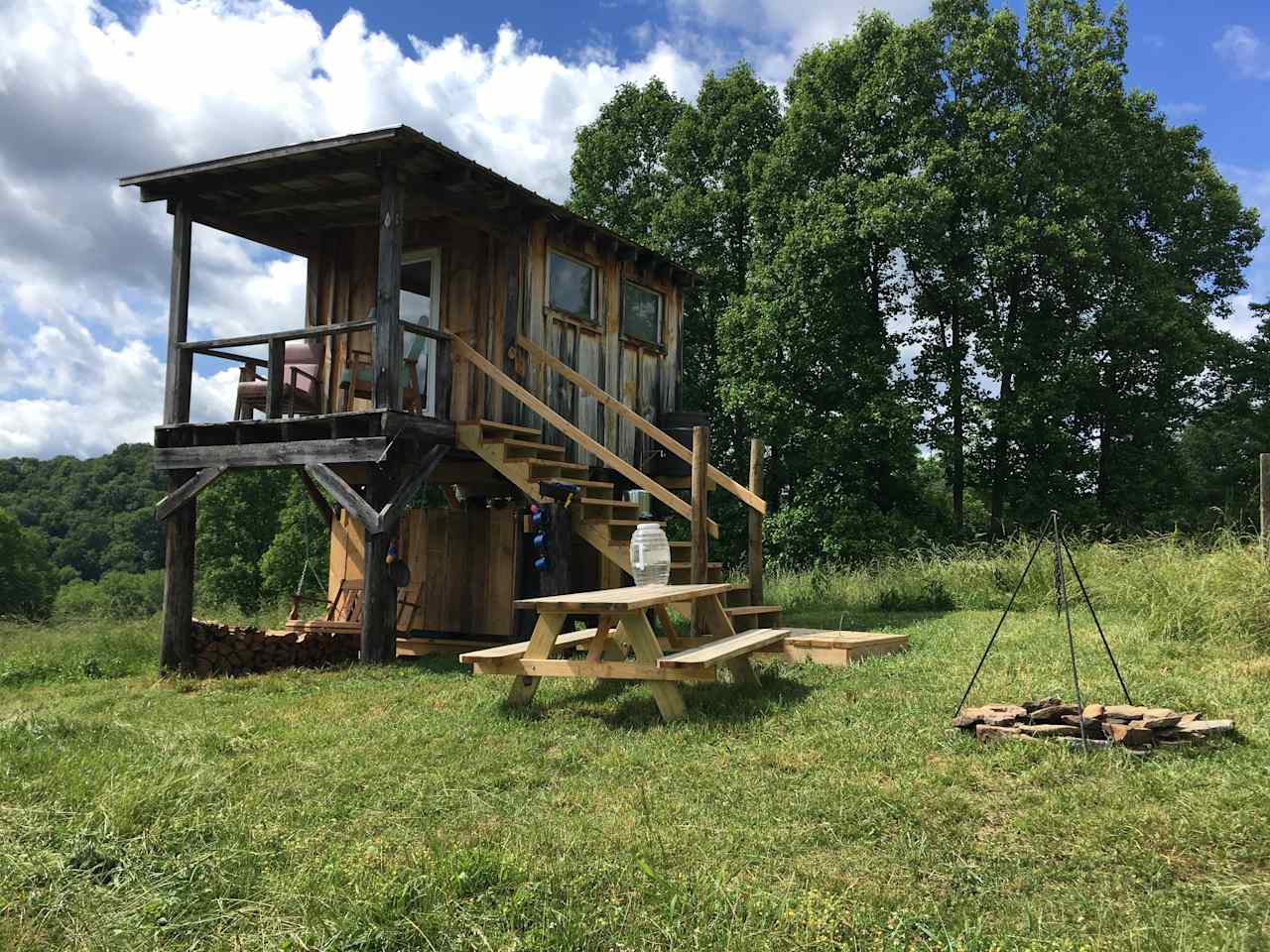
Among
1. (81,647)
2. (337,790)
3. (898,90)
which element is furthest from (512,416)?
(898,90)

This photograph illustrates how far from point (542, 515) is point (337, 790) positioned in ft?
15.4

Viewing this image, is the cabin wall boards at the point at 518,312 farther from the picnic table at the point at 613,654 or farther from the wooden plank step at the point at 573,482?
the picnic table at the point at 613,654

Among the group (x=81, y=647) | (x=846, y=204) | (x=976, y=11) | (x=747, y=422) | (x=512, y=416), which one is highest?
(x=976, y=11)

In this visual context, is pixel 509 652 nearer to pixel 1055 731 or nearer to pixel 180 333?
pixel 1055 731

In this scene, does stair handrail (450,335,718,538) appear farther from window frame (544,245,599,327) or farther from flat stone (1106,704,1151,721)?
flat stone (1106,704,1151,721)

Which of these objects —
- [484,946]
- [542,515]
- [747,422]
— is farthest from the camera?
[747,422]

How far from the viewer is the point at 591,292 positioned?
464 inches

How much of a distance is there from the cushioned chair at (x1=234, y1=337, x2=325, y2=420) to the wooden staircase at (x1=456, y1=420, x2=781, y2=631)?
7.29ft

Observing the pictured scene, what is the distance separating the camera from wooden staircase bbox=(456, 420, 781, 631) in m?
8.98

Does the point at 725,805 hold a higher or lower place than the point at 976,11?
lower

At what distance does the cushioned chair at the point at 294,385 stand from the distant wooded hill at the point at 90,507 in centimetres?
4179

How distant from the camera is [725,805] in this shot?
13.3 feet

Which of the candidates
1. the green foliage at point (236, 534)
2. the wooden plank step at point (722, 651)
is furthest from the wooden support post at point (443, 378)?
the green foliage at point (236, 534)

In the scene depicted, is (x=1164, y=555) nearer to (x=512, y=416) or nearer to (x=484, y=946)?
(x=512, y=416)
